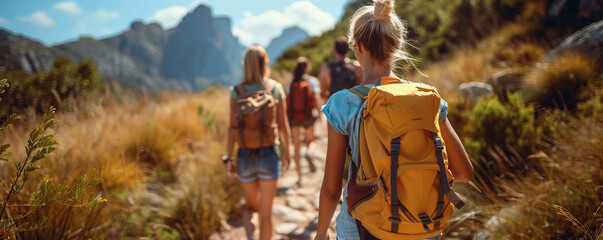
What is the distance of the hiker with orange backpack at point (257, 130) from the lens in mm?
2258

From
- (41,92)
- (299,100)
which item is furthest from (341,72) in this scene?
(41,92)

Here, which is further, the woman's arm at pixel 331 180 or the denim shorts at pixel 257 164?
the denim shorts at pixel 257 164

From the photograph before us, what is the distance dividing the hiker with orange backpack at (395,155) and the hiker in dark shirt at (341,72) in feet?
7.62

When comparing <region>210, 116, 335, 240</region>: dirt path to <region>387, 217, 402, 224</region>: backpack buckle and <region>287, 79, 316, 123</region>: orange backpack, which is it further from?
<region>387, 217, 402, 224</region>: backpack buckle

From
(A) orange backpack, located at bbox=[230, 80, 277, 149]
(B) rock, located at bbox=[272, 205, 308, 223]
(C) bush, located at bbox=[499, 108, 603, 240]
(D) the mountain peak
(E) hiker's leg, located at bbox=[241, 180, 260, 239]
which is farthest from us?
(D) the mountain peak

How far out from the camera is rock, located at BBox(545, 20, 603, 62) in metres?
3.23

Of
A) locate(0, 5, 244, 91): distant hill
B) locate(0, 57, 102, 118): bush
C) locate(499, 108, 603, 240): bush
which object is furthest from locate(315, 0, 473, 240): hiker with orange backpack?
locate(0, 5, 244, 91): distant hill

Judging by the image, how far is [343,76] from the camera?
11.4 ft

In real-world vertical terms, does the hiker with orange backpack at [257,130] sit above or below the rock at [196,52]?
below

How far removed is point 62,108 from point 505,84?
6.31 m

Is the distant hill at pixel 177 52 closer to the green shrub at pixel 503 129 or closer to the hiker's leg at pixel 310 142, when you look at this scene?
the hiker's leg at pixel 310 142

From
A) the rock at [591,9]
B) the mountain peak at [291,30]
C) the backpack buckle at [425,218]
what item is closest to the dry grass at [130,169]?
the backpack buckle at [425,218]

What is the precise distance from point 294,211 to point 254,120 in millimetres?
1903

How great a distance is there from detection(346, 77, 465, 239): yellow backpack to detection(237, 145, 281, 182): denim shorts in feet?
4.77
